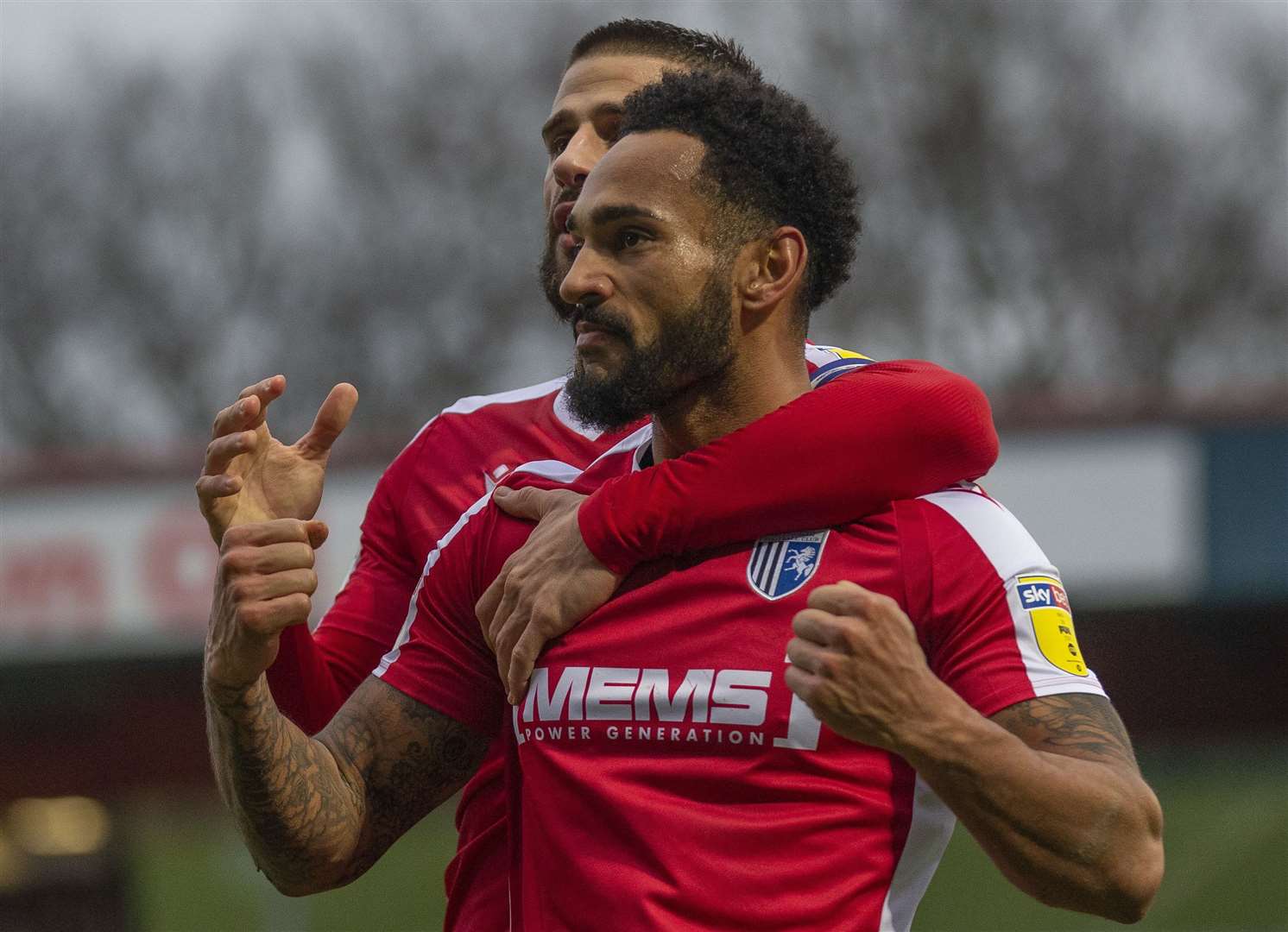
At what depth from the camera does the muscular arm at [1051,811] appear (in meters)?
2.45

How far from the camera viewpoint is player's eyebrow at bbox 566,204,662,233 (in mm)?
2988

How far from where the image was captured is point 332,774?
3.04 metres

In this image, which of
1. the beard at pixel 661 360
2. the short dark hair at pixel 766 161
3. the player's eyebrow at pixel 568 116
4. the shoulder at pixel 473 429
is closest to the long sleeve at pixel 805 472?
the beard at pixel 661 360

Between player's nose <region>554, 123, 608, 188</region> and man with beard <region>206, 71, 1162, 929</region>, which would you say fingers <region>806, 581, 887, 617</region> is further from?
player's nose <region>554, 123, 608, 188</region>

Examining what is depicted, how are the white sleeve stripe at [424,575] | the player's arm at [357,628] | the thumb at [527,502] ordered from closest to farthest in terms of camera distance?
the thumb at [527,502], the white sleeve stripe at [424,575], the player's arm at [357,628]

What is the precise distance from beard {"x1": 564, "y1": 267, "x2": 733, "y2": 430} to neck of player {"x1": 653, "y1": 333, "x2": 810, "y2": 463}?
43 mm

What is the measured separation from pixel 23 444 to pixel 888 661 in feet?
78.3

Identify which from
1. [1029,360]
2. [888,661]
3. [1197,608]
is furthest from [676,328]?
[1029,360]

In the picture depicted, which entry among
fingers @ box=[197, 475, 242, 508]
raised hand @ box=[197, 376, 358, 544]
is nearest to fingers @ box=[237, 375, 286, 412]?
raised hand @ box=[197, 376, 358, 544]

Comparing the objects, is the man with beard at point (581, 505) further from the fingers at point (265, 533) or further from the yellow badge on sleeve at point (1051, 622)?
the yellow badge on sleeve at point (1051, 622)

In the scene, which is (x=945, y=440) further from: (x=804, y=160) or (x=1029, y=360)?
(x=1029, y=360)

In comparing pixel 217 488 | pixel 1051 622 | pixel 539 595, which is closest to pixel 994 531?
pixel 1051 622

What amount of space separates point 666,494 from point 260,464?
0.73 m

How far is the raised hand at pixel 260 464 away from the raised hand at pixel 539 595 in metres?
0.38
